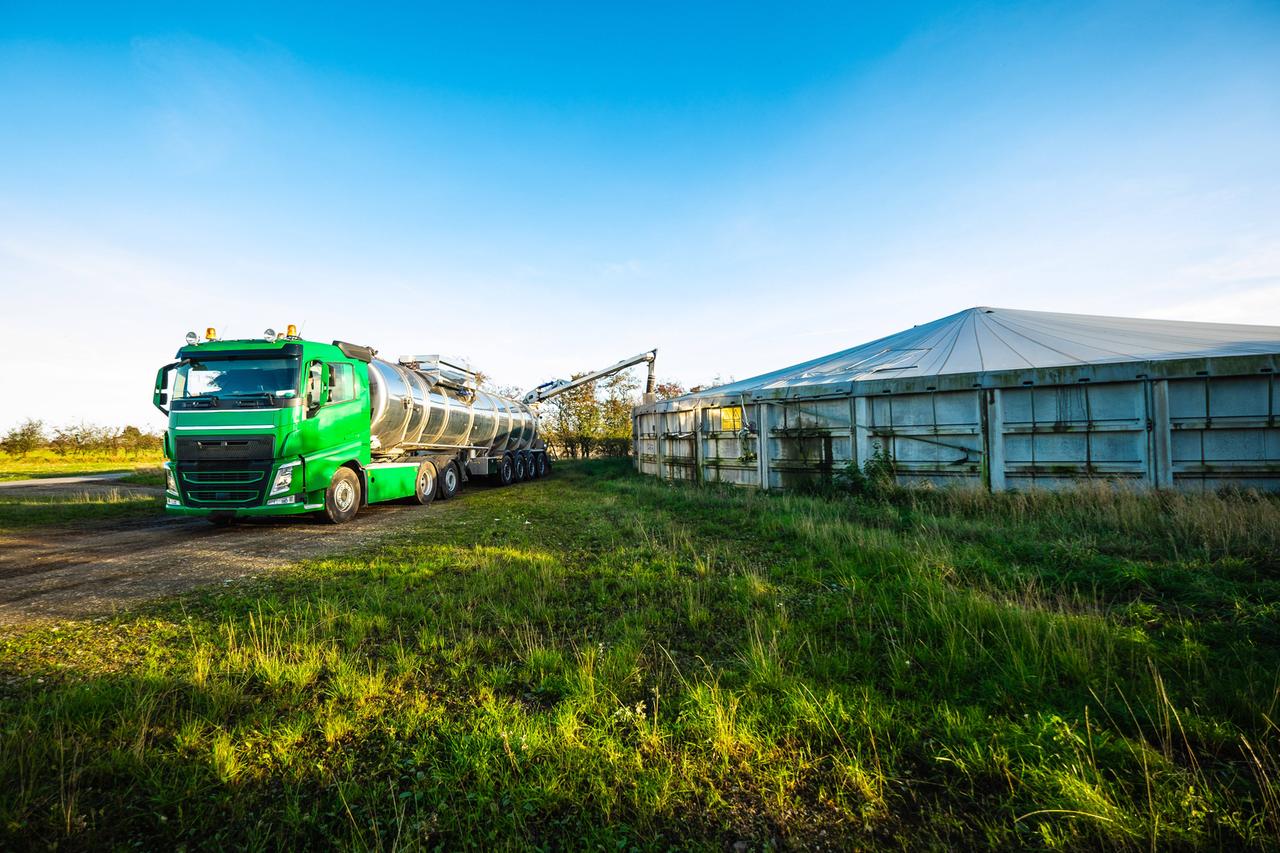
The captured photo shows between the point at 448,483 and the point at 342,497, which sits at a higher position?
the point at 342,497

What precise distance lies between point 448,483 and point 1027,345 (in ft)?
50.9

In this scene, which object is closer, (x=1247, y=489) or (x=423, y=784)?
(x=423, y=784)

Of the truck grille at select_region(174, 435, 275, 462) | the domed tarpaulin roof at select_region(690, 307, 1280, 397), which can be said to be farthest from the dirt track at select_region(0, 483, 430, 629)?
the domed tarpaulin roof at select_region(690, 307, 1280, 397)

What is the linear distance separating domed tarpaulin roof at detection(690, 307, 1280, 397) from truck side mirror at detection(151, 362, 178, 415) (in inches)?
479

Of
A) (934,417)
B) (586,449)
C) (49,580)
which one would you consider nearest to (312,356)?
(49,580)

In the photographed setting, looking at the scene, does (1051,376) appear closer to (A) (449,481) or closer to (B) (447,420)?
(B) (447,420)

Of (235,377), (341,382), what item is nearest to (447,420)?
(341,382)

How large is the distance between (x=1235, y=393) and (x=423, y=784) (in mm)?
12770

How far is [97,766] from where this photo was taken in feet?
7.51

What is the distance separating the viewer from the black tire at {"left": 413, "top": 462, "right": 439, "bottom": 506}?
12.8m

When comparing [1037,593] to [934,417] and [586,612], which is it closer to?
[586,612]

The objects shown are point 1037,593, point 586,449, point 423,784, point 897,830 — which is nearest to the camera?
point 897,830

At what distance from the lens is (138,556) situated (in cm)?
664

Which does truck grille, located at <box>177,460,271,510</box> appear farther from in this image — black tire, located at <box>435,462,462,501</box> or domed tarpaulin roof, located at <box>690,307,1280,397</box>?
domed tarpaulin roof, located at <box>690,307,1280,397</box>
